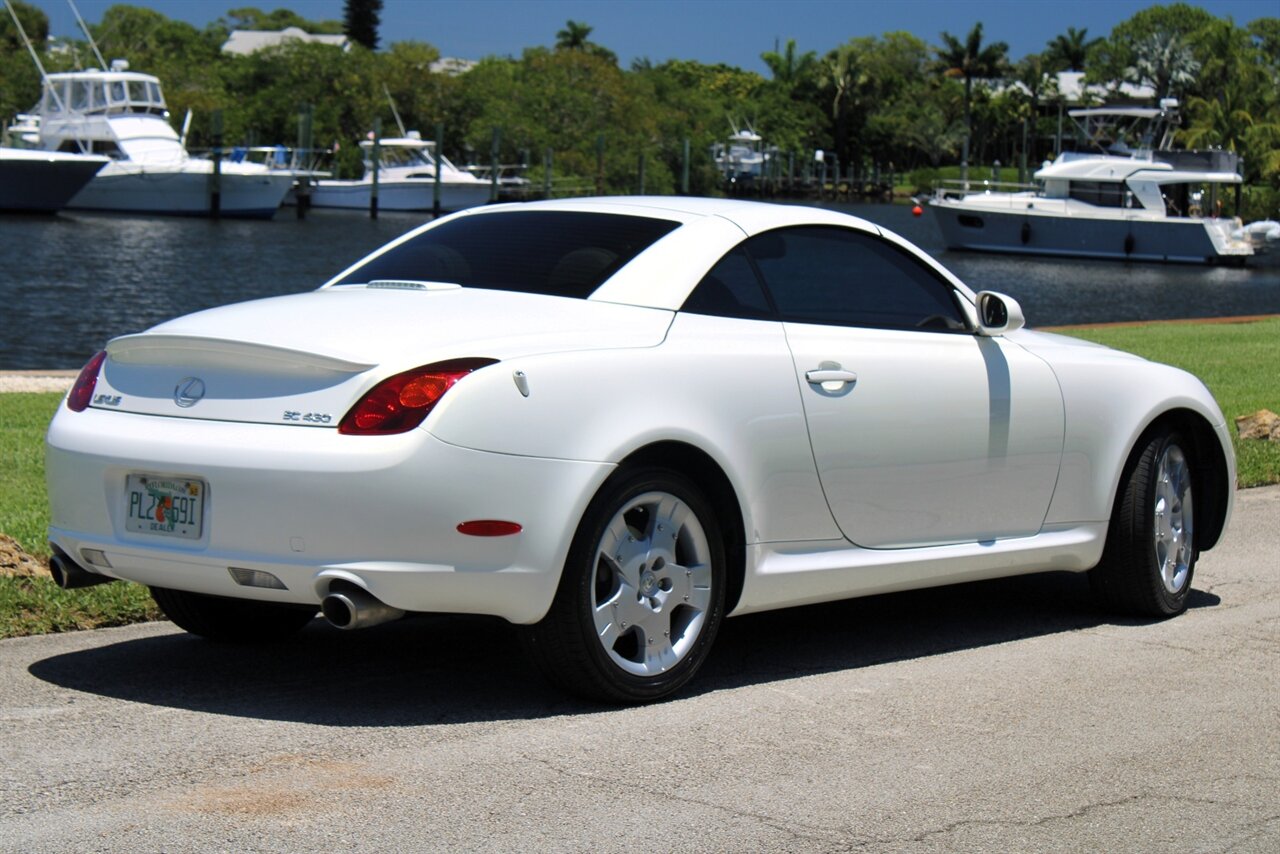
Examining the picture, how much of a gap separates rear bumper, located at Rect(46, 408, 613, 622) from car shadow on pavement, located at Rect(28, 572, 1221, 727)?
437 mm

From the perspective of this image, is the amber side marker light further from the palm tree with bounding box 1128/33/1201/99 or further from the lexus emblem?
the palm tree with bounding box 1128/33/1201/99

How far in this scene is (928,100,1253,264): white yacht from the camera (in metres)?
65.5

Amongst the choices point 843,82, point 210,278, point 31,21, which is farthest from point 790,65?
point 210,278

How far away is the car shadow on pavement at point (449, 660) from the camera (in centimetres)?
557

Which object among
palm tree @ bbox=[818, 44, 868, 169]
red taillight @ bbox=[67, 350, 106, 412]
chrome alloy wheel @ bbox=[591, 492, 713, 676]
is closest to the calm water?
red taillight @ bbox=[67, 350, 106, 412]

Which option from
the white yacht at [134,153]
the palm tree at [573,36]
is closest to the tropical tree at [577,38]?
the palm tree at [573,36]

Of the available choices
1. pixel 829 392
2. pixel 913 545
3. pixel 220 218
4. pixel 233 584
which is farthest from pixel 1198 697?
pixel 220 218

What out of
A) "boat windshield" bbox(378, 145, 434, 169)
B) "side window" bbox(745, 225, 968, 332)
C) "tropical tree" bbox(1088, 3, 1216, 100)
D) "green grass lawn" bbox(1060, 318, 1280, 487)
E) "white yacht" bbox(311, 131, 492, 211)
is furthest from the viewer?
"tropical tree" bbox(1088, 3, 1216, 100)

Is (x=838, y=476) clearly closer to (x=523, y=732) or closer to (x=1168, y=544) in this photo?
(x=523, y=732)

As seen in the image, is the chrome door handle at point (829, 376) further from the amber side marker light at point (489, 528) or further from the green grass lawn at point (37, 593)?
the green grass lawn at point (37, 593)

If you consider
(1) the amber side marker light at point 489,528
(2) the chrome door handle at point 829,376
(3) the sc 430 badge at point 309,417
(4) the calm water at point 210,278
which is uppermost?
(2) the chrome door handle at point 829,376

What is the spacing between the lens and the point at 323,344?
207 inches

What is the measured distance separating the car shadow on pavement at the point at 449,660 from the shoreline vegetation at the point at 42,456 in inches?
17.8

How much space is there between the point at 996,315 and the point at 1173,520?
1.30 metres
